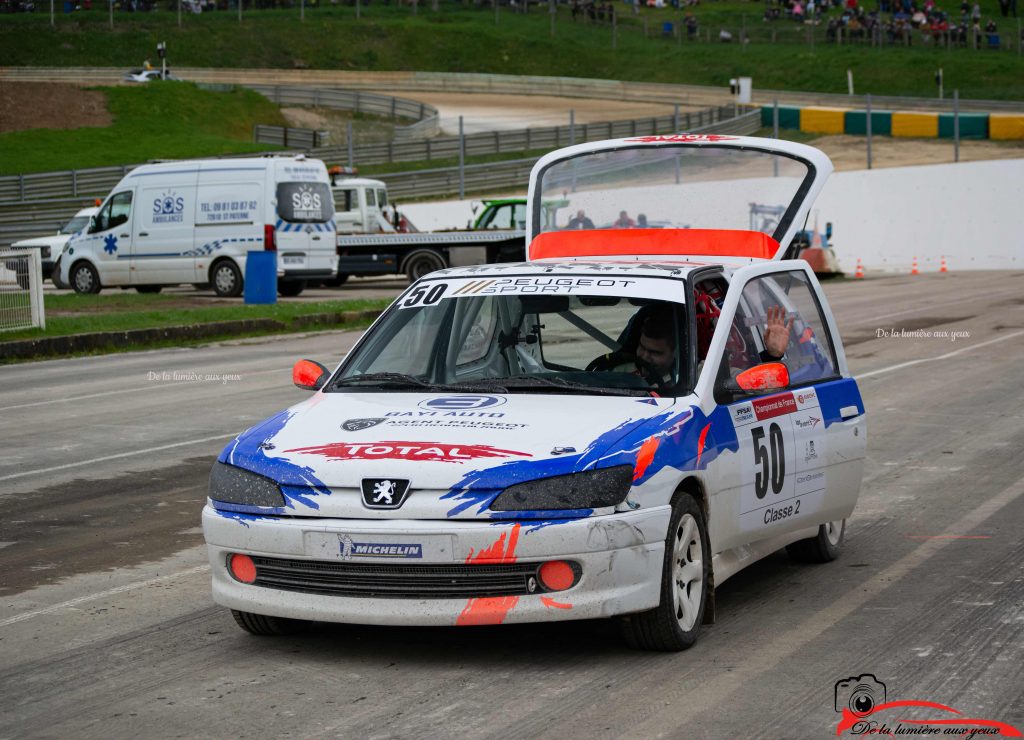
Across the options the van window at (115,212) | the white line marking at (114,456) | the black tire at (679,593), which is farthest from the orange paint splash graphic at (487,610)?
the van window at (115,212)

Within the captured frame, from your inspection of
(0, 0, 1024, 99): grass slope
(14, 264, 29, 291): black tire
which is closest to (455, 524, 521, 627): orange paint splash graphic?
(14, 264, 29, 291): black tire

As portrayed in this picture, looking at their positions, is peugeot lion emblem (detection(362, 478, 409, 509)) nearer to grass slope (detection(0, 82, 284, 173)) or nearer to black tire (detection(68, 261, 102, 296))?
black tire (detection(68, 261, 102, 296))

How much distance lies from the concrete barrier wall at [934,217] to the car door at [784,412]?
113 feet

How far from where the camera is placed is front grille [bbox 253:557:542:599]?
5547mm

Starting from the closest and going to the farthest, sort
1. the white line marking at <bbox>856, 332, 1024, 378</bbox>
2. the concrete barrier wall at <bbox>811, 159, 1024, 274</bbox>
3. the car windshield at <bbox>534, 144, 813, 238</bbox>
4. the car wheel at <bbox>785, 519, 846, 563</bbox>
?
the car wheel at <bbox>785, 519, 846, 563</bbox> < the car windshield at <bbox>534, 144, 813, 238</bbox> < the white line marking at <bbox>856, 332, 1024, 378</bbox> < the concrete barrier wall at <bbox>811, 159, 1024, 274</bbox>

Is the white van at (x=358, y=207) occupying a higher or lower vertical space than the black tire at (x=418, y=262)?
higher

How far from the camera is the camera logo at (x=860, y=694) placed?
204 inches

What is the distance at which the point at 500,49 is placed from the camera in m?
84.6

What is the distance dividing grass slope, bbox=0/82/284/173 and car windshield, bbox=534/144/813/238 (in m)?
44.2

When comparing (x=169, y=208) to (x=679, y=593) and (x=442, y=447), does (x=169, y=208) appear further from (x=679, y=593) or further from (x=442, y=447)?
(x=679, y=593)

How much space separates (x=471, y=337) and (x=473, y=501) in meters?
1.77

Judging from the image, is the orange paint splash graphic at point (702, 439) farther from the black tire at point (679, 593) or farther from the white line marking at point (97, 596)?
the white line marking at point (97, 596)

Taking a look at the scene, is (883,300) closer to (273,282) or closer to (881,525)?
(273,282)

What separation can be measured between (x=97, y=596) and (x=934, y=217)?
3813cm
